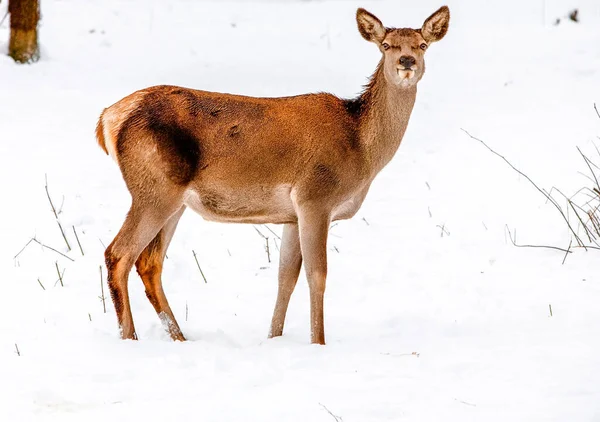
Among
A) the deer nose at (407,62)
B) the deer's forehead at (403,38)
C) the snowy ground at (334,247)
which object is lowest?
the snowy ground at (334,247)

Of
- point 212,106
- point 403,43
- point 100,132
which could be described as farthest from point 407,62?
point 100,132

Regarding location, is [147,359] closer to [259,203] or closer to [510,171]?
[259,203]

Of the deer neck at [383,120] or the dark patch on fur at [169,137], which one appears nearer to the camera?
the dark patch on fur at [169,137]

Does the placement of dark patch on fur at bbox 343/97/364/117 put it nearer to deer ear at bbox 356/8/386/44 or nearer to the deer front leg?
deer ear at bbox 356/8/386/44

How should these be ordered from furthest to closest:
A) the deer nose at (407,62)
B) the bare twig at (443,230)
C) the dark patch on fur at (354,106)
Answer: the bare twig at (443,230), the dark patch on fur at (354,106), the deer nose at (407,62)

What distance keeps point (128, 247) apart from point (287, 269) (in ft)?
3.99

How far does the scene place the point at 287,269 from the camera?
7992 mm

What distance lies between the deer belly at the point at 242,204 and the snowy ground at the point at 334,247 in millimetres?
863

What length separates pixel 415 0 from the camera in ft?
60.3

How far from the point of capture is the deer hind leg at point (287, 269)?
7.91 m

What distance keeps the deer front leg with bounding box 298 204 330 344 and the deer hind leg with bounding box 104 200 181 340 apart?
88 cm

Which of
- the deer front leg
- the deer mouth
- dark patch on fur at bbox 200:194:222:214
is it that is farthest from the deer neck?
dark patch on fur at bbox 200:194:222:214

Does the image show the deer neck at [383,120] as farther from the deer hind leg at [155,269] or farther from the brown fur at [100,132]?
the brown fur at [100,132]

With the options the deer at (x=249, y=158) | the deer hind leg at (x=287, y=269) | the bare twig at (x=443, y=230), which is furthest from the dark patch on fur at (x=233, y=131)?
the bare twig at (x=443, y=230)
